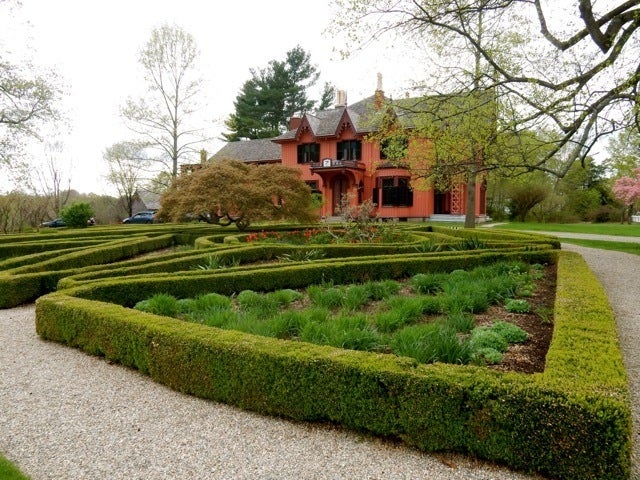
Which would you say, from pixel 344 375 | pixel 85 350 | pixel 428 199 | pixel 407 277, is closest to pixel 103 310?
pixel 85 350

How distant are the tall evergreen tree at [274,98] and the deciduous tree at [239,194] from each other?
30.7 metres

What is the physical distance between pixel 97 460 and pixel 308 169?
28907 millimetres

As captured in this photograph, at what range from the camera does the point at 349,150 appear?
97.6ft

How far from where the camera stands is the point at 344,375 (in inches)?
126

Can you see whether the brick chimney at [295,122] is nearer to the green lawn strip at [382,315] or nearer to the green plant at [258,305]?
the green lawn strip at [382,315]

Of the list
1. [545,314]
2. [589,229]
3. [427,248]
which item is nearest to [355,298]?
[545,314]

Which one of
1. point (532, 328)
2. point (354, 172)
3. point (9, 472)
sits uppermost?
point (354, 172)

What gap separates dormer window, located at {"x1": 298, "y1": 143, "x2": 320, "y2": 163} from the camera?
102ft

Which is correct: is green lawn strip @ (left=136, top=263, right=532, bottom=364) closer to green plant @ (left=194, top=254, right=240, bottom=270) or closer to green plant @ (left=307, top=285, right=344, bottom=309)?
green plant @ (left=307, top=285, right=344, bottom=309)

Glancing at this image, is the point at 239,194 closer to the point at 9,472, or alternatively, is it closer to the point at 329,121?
the point at 9,472

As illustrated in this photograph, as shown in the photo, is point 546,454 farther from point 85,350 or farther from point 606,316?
point 85,350

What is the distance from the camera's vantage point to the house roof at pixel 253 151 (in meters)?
35.5

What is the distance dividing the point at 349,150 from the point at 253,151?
1031 cm

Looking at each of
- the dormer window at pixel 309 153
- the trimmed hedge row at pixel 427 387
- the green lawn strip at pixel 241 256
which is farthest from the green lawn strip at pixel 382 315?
the dormer window at pixel 309 153
